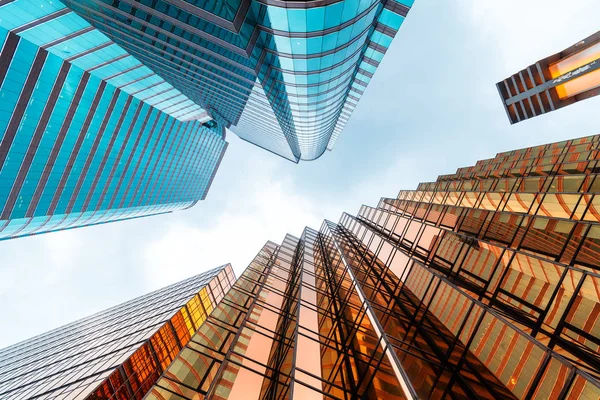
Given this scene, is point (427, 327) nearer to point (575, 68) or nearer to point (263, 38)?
point (263, 38)

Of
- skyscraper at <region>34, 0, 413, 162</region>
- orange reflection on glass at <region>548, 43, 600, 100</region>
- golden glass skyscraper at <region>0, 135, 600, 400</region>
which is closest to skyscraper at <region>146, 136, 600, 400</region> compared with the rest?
golden glass skyscraper at <region>0, 135, 600, 400</region>

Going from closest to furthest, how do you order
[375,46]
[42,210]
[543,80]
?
1. [375,46]
2. [543,80]
3. [42,210]

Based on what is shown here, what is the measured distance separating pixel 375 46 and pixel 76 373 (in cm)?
4022

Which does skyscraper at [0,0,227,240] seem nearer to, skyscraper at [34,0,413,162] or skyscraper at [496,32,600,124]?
skyscraper at [34,0,413,162]

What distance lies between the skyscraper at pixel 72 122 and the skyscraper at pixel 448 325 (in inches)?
1854

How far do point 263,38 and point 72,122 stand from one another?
4890cm

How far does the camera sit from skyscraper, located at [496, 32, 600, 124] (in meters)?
33.6

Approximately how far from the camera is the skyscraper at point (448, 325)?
8.48 meters

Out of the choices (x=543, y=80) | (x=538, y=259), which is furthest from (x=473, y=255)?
(x=543, y=80)

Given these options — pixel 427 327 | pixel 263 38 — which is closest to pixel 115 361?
pixel 427 327

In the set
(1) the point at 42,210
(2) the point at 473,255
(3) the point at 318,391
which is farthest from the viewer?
(1) the point at 42,210

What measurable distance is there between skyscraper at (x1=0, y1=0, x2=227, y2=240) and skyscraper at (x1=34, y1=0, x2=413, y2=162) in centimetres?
288

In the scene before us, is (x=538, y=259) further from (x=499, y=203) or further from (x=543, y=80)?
(x=543, y=80)

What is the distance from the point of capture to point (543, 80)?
145 ft
